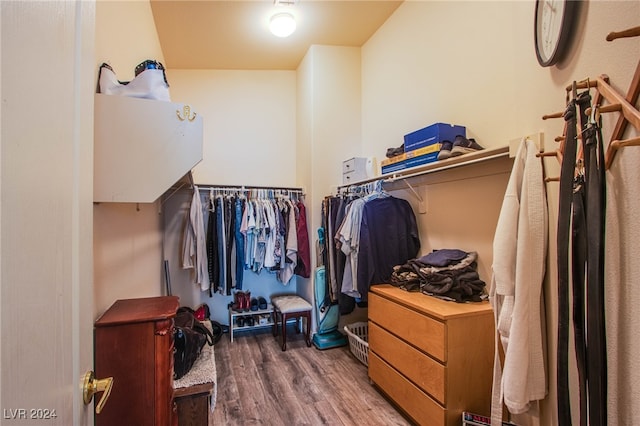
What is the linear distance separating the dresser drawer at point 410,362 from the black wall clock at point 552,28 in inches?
60.5

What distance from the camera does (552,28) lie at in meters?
1.18

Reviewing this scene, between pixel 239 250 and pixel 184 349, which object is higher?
pixel 239 250

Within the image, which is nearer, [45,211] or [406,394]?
[45,211]

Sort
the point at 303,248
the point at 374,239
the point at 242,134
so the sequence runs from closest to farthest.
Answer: the point at 374,239 < the point at 303,248 < the point at 242,134

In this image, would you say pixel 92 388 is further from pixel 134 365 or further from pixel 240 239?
pixel 240 239

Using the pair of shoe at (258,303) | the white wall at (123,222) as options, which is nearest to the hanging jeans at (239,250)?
the pair of shoe at (258,303)

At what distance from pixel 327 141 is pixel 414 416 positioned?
2.60 metres

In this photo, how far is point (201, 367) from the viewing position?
1771 mm

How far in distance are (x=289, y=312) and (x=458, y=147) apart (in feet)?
7.20

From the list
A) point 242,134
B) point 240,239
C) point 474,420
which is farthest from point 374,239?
point 242,134

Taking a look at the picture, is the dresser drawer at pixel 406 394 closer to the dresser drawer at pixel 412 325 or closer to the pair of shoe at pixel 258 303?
the dresser drawer at pixel 412 325

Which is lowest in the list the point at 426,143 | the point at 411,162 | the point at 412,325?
the point at 412,325

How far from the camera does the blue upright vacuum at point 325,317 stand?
123 inches

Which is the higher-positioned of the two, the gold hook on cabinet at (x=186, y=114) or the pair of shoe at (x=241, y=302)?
the gold hook on cabinet at (x=186, y=114)
